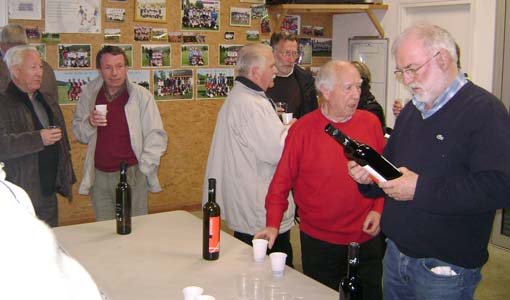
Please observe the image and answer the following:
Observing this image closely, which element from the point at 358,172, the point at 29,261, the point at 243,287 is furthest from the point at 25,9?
the point at 29,261

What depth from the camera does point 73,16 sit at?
5.38 metres

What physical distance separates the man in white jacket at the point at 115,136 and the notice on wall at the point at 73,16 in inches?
70.6

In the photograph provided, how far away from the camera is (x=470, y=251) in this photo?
2.01 m

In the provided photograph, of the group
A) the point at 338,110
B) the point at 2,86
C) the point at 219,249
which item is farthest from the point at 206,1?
the point at 219,249

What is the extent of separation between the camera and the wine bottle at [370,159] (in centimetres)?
200

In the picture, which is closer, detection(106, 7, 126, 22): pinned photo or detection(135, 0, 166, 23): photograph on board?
detection(106, 7, 126, 22): pinned photo

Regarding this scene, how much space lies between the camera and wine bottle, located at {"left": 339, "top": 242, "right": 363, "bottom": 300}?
1.73 m

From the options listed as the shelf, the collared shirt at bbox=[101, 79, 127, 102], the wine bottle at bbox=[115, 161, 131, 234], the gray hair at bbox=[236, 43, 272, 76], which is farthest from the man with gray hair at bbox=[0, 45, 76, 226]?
the shelf

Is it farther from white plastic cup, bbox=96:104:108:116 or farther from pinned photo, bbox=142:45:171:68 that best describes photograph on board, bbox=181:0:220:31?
white plastic cup, bbox=96:104:108:116

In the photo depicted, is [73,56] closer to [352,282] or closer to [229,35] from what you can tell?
[229,35]

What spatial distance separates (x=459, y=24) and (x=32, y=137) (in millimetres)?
3998

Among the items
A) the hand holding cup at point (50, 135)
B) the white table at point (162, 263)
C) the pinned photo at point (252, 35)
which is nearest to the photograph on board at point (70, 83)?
the pinned photo at point (252, 35)

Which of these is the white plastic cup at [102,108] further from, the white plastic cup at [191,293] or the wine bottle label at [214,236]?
the white plastic cup at [191,293]

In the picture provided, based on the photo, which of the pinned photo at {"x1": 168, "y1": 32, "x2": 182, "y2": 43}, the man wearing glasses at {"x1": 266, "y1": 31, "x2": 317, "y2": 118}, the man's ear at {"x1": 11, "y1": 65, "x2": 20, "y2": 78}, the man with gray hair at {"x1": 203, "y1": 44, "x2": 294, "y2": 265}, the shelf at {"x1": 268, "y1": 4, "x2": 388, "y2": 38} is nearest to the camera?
the man with gray hair at {"x1": 203, "y1": 44, "x2": 294, "y2": 265}
